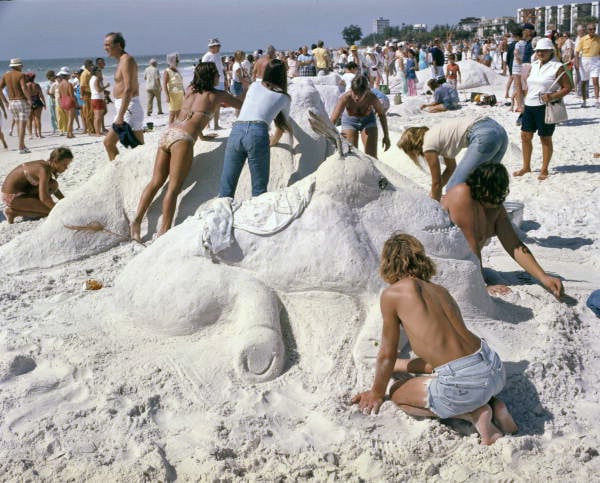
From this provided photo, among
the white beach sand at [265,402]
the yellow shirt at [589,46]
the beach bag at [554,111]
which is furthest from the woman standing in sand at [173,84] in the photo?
the white beach sand at [265,402]

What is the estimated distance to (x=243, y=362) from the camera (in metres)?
3.38

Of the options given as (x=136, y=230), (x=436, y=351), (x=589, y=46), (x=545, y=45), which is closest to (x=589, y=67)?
(x=589, y=46)

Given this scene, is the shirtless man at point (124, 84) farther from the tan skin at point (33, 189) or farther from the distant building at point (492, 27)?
the distant building at point (492, 27)

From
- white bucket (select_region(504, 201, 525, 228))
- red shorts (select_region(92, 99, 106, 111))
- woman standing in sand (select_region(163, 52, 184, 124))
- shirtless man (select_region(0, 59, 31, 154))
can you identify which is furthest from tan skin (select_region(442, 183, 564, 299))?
shirtless man (select_region(0, 59, 31, 154))

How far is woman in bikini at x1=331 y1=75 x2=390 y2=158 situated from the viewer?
7.02 metres

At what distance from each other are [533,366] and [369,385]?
887 mm

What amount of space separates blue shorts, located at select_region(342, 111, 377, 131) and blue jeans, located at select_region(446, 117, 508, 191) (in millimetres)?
2161

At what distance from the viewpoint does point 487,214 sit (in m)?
4.23

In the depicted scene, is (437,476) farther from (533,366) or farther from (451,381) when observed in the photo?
(533,366)

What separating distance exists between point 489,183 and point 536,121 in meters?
3.95

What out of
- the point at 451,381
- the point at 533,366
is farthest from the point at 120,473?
the point at 533,366

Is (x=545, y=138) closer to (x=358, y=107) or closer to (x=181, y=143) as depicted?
(x=358, y=107)

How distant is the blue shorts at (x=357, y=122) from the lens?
717cm

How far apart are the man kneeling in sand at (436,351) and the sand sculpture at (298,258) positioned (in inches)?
19.8
